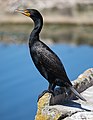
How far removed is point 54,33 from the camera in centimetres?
2788

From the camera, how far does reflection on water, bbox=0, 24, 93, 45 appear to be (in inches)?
1000

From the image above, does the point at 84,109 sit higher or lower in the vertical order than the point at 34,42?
lower

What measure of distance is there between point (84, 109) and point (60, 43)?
17810 mm

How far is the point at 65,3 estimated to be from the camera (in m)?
33.2

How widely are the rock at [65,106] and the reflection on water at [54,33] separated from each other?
17126mm

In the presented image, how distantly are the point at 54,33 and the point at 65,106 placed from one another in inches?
854

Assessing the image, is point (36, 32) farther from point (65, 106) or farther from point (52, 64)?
point (65, 106)

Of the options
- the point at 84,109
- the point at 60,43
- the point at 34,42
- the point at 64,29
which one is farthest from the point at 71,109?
the point at 64,29

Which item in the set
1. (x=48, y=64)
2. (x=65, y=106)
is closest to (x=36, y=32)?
(x=48, y=64)

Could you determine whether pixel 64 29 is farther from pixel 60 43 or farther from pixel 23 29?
pixel 60 43

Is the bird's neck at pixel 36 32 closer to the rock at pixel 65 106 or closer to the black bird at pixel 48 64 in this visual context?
the black bird at pixel 48 64

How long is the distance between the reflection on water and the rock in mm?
17126

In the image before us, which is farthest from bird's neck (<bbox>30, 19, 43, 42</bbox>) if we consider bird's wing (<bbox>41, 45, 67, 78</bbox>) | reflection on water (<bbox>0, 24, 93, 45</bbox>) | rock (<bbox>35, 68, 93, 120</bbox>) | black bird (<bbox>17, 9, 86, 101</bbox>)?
reflection on water (<bbox>0, 24, 93, 45</bbox>)

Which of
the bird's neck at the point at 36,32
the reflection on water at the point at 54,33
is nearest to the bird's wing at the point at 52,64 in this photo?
the bird's neck at the point at 36,32
